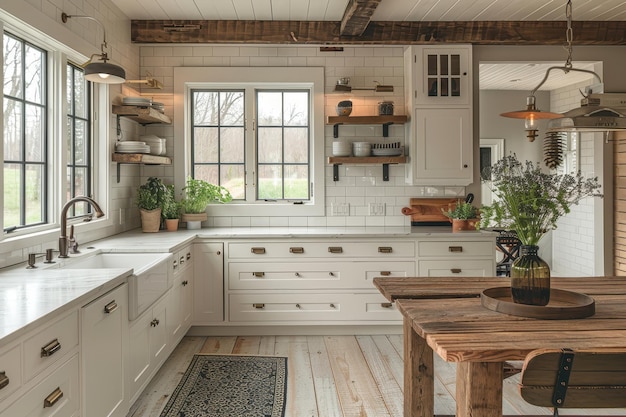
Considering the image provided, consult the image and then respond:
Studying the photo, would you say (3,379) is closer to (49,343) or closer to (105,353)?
(49,343)

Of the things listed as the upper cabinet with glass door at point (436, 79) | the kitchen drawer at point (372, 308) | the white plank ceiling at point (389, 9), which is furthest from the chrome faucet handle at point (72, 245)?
the upper cabinet with glass door at point (436, 79)

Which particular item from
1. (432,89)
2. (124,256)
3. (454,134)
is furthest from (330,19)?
(124,256)

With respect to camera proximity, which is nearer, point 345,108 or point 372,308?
point 372,308

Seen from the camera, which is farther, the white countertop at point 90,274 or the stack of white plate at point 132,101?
the stack of white plate at point 132,101

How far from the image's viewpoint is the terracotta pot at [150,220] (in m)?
4.84

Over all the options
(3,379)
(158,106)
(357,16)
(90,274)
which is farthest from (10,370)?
(357,16)

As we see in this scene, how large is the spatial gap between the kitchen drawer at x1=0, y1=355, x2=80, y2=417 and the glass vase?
6.05 ft

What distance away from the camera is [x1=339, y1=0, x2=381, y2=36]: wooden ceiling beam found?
4.19 meters

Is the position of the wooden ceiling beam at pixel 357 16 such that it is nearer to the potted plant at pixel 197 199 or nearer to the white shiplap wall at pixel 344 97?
the white shiplap wall at pixel 344 97

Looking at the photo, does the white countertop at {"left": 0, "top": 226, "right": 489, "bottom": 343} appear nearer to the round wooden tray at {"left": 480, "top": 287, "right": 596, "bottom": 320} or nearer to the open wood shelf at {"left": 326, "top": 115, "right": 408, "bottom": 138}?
the open wood shelf at {"left": 326, "top": 115, "right": 408, "bottom": 138}

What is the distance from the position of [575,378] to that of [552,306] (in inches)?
23.2

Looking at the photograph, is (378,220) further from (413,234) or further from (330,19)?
(330,19)

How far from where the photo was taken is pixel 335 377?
12.4 feet

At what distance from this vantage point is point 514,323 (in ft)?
6.76
